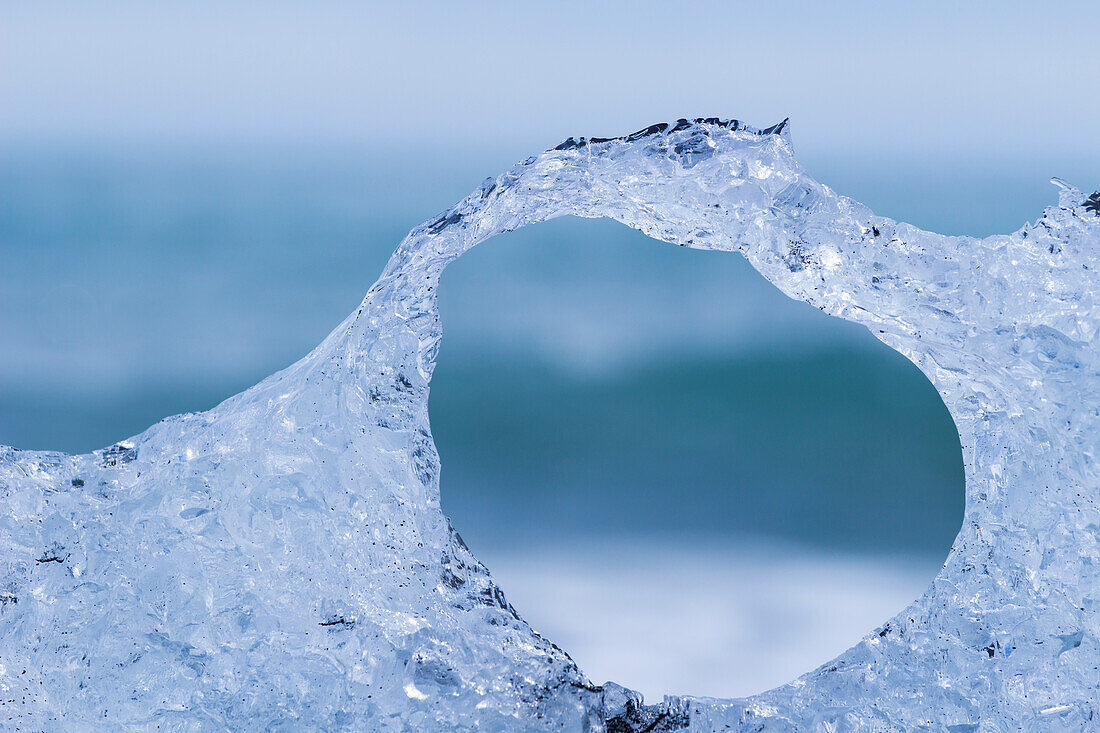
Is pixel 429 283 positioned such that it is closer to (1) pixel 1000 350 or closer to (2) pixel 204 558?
(2) pixel 204 558

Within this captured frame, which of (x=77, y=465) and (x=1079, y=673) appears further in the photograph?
(x=77, y=465)

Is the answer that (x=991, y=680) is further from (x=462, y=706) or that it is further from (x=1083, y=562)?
(x=462, y=706)

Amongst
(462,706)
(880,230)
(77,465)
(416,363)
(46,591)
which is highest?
(880,230)

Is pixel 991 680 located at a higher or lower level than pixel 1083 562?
lower

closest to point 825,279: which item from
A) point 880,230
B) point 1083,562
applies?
point 880,230

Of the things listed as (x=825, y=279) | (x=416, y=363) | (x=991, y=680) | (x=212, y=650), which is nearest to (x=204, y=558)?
(x=212, y=650)

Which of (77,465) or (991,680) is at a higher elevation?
(77,465)
